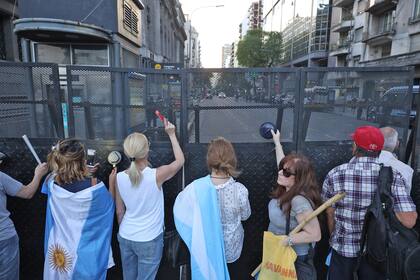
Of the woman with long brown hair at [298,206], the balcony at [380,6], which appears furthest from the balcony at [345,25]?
the woman with long brown hair at [298,206]

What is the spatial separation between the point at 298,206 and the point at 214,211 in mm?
651

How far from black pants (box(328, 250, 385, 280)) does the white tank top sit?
5.19 feet

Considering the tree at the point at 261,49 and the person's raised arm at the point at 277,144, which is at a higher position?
the tree at the point at 261,49

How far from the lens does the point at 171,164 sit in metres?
2.53

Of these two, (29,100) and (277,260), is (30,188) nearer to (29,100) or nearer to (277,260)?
(29,100)

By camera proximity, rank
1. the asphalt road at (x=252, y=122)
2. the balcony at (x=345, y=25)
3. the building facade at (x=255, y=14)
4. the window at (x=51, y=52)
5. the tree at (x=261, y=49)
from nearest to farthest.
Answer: the asphalt road at (x=252, y=122) → the window at (x=51, y=52) → the balcony at (x=345, y=25) → the tree at (x=261, y=49) → the building facade at (x=255, y=14)

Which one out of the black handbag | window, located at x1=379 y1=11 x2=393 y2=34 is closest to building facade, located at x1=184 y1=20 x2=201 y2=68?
window, located at x1=379 y1=11 x2=393 y2=34

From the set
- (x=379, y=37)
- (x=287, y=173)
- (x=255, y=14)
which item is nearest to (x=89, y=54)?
(x=287, y=173)

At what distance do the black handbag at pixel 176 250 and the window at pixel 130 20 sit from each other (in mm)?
5638

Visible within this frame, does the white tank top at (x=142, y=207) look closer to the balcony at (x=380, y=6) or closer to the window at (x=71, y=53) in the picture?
the window at (x=71, y=53)

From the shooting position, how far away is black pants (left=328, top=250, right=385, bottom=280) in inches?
89.0

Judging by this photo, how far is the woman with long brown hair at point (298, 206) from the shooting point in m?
2.16

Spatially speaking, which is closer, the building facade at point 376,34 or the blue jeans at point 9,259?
the blue jeans at point 9,259

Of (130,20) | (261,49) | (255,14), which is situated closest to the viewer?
(130,20)
